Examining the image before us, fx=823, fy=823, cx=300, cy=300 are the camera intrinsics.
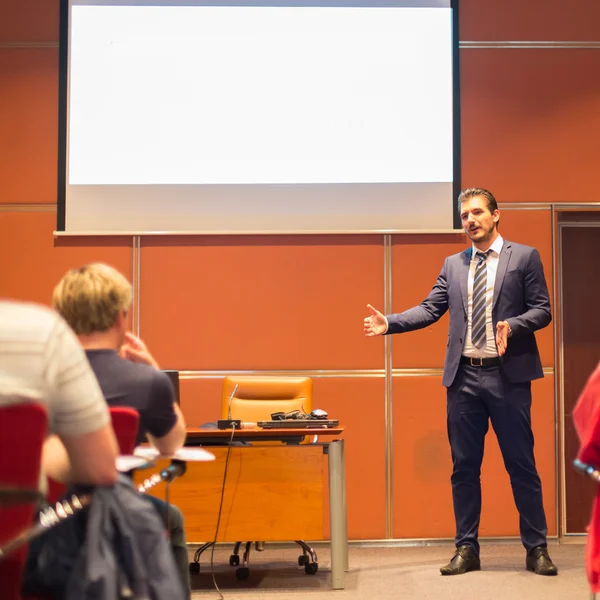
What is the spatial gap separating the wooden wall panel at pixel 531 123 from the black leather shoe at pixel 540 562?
2.24m

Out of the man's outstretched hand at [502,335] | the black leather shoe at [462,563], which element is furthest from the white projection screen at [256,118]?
the black leather shoe at [462,563]

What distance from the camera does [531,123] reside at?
5301 mm

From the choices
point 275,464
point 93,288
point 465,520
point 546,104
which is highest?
point 546,104

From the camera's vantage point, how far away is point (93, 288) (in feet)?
6.91

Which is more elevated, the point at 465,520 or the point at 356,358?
the point at 356,358

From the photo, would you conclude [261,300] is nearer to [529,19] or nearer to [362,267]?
[362,267]

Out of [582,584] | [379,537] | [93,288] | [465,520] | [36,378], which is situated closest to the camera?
[36,378]

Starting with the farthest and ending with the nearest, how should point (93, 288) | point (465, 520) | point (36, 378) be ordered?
point (465, 520)
point (93, 288)
point (36, 378)

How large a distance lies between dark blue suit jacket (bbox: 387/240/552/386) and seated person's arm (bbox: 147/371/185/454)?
86.1 inches

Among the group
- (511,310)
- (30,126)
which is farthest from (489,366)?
(30,126)

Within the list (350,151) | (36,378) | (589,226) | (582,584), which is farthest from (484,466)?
(36,378)

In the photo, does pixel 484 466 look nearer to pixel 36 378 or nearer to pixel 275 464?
pixel 275 464

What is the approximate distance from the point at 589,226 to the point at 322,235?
1779mm

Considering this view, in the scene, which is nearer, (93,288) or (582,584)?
(93,288)
